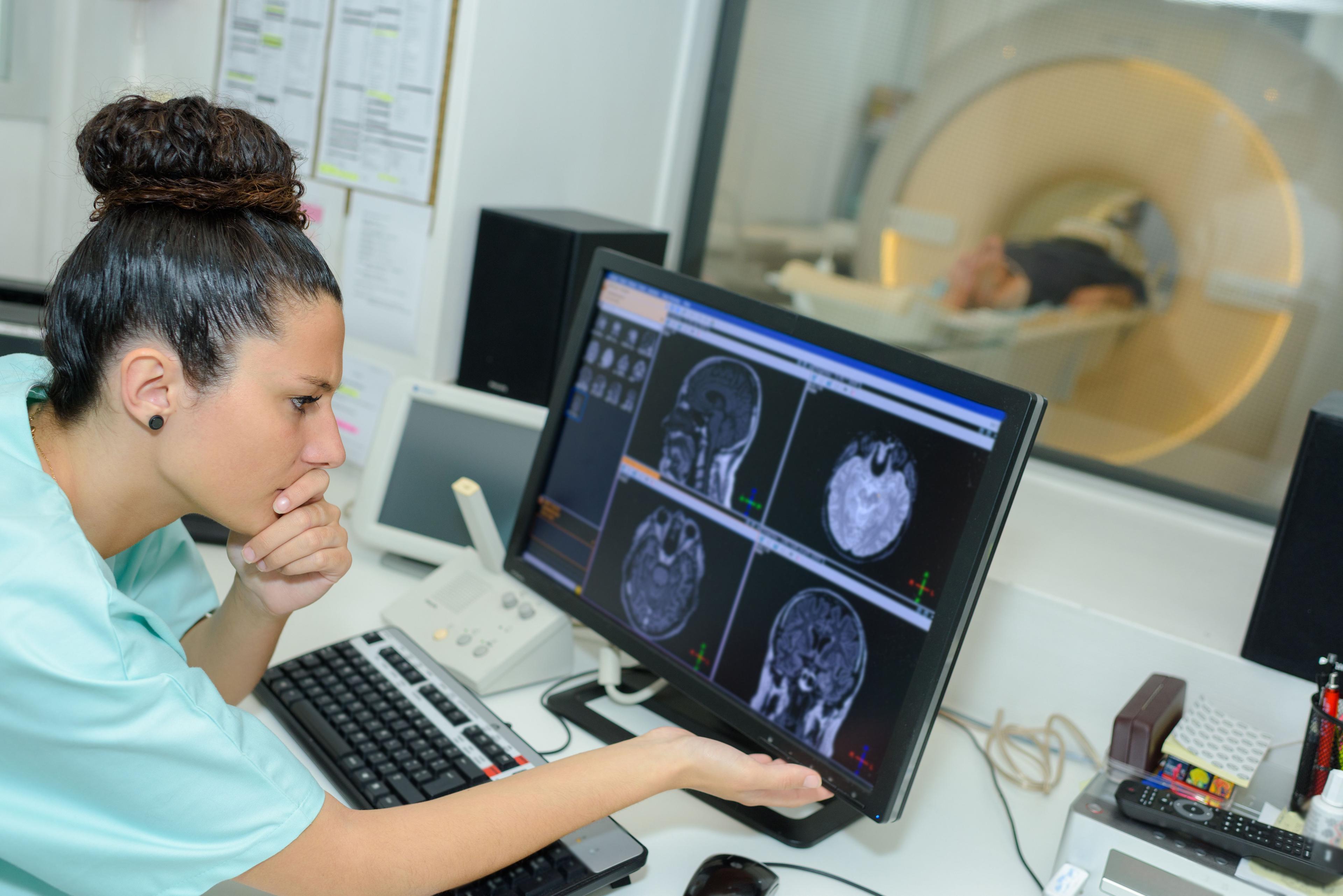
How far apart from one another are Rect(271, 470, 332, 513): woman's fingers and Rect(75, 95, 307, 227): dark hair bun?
0.23 m

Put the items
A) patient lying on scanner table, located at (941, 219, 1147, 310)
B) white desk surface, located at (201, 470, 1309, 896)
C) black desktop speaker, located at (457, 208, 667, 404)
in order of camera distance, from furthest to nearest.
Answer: patient lying on scanner table, located at (941, 219, 1147, 310) → black desktop speaker, located at (457, 208, 667, 404) → white desk surface, located at (201, 470, 1309, 896)

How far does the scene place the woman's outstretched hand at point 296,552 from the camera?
95 cm

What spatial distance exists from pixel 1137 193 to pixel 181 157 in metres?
1.50

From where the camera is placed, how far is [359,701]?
1051mm

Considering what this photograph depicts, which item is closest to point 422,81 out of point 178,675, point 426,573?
point 426,573

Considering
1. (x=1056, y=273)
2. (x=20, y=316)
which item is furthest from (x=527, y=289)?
(x=1056, y=273)

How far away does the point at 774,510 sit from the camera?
3.24 feet

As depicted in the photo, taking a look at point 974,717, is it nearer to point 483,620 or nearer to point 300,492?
point 483,620

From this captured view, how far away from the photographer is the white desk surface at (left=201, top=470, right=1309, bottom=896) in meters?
0.96

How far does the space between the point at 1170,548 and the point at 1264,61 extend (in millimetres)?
748

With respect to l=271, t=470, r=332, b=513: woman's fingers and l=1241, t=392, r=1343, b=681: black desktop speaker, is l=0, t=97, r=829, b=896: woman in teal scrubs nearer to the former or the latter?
l=271, t=470, r=332, b=513: woman's fingers

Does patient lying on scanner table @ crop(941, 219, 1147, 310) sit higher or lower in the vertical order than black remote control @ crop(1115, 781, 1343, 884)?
higher

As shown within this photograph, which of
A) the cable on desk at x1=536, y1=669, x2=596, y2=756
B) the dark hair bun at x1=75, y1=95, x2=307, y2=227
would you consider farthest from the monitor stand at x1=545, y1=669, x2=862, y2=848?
the dark hair bun at x1=75, y1=95, x2=307, y2=227

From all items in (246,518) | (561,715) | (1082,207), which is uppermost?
(1082,207)
